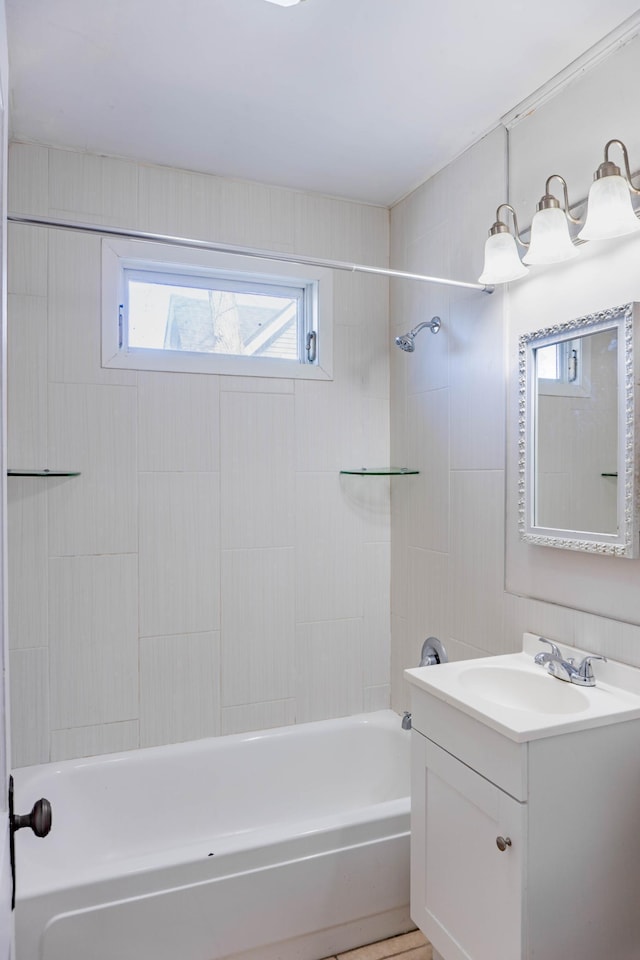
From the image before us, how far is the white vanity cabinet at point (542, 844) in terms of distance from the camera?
1.33 meters

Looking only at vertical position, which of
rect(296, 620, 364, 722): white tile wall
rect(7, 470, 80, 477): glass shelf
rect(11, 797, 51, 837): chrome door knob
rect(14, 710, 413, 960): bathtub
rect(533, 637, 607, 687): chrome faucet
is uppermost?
rect(7, 470, 80, 477): glass shelf

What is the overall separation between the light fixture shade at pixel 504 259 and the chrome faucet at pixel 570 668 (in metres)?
1.07

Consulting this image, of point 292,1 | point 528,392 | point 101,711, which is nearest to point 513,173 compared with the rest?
point 528,392

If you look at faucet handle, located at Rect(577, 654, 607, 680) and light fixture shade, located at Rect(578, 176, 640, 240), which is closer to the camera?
light fixture shade, located at Rect(578, 176, 640, 240)

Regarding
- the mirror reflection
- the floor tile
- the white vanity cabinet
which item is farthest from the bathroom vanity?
the mirror reflection

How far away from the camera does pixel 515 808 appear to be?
134 cm

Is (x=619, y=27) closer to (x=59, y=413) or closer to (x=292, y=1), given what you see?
(x=292, y=1)

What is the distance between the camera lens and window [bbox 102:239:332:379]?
2295mm

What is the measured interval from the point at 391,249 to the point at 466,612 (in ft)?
5.15

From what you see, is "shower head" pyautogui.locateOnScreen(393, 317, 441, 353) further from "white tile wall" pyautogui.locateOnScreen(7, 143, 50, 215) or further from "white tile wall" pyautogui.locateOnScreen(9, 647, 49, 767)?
"white tile wall" pyautogui.locateOnScreen(9, 647, 49, 767)

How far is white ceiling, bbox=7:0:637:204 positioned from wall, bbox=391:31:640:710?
0.50ft

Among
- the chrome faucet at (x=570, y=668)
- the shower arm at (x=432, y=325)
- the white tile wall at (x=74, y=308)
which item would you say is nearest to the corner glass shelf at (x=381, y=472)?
the shower arm at (x=432, y=325)

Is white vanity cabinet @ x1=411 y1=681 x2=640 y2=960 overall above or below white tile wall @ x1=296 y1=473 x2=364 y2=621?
below

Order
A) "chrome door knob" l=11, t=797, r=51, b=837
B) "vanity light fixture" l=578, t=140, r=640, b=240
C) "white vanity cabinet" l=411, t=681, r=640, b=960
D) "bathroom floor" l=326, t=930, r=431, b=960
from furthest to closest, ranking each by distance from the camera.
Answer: "bathroom floor" l=326, t=930, r=431, b=960 < "vanity light fixture" l=578, t=140, r=640, b=240 < "white vanity cabinet" l=411, t=681, r=640, b=960 < "chrome door knob" l=11, t=797, r=51, b=837
